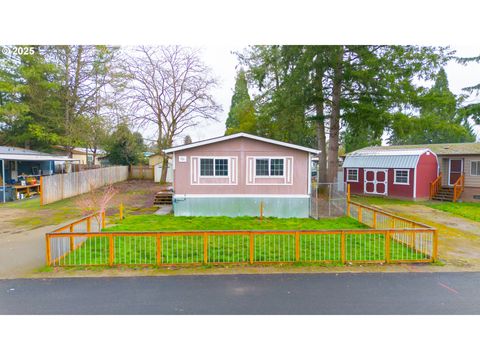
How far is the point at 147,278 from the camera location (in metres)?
6.32

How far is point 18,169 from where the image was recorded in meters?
22.4

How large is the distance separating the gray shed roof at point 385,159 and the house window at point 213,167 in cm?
1345

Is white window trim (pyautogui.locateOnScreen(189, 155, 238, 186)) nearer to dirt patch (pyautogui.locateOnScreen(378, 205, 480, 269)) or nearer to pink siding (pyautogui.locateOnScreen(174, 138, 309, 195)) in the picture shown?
pink siding (pyautogui.locateOnScreen(174, 138, 309, 195))

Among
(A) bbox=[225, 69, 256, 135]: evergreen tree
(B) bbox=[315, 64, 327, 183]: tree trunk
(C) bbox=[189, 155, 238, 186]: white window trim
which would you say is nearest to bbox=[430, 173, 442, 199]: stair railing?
(B) bbox=[315, 64, 327, 183]: tree trunk

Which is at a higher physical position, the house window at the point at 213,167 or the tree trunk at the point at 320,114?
the tree trunk at the point at 320,114

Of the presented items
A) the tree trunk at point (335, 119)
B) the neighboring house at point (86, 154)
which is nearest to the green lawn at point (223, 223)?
the tree trunk at point (335, 119)

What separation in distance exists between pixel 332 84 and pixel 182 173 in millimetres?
11632

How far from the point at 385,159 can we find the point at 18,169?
2753 centimetres

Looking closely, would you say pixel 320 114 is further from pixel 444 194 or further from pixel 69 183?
pixel 69 183

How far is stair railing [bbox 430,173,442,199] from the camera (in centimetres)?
2006

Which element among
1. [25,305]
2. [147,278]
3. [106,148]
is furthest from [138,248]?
[106,148]

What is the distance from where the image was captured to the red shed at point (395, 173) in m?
19.9

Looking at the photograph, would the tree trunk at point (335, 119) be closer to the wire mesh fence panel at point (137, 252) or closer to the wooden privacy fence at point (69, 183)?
the wire mesh fence panel at point (137, 252)

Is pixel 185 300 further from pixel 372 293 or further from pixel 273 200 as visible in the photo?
pixel 273 200
